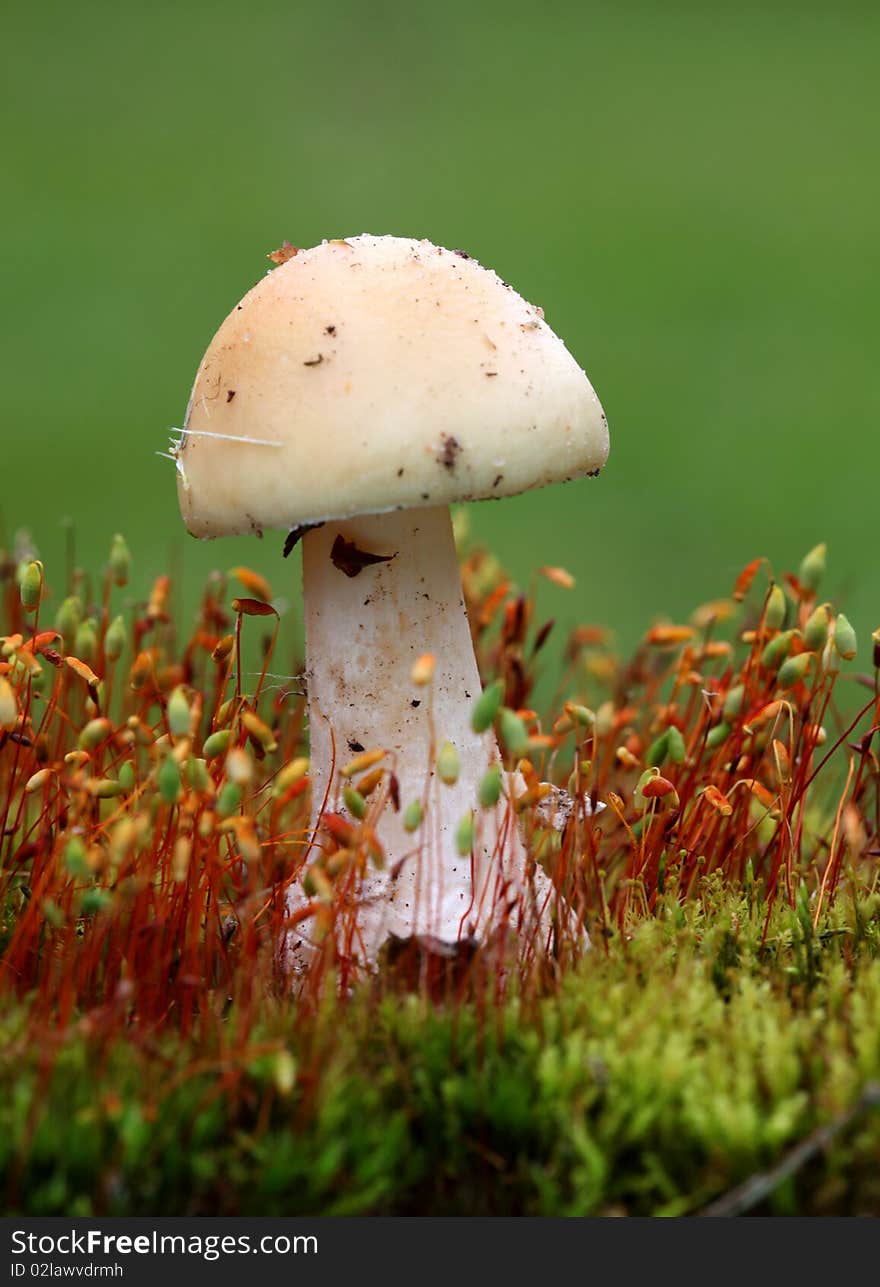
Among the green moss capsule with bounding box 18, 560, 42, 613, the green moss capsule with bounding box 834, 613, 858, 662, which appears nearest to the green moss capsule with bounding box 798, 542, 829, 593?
the green moss capsule with bounding box 834, 613, 858, 662

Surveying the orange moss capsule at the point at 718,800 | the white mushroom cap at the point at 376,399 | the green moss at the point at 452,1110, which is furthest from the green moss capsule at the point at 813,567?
the green moss at the point at 452,1110

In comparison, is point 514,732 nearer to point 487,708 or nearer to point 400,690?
point 487,708

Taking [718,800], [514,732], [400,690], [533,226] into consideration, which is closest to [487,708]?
[514,732]

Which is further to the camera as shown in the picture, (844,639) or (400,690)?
(400,690)

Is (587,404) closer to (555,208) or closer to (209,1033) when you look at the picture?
(209,1033)

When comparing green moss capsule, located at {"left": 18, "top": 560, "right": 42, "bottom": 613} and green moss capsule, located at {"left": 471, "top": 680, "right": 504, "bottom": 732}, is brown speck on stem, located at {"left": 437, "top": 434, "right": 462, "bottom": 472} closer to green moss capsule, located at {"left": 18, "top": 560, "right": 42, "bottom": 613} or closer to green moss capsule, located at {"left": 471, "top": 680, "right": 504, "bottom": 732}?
green moss capsule, located at {"left": 471, "top": 680, "right": 504, "bottom": 732}

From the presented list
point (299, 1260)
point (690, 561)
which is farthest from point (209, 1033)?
point (690, 561)
